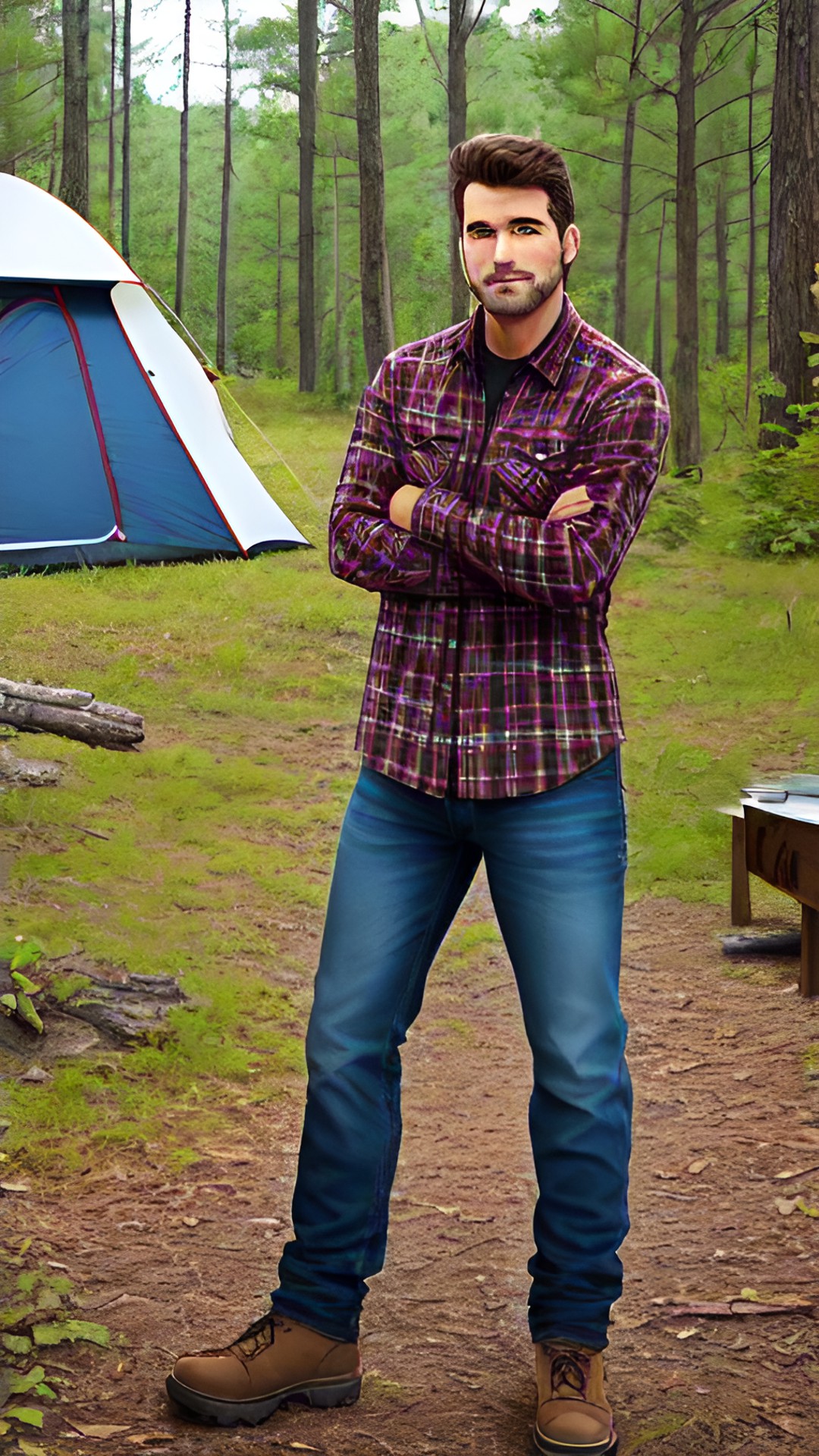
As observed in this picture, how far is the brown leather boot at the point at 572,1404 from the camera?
2061 mm

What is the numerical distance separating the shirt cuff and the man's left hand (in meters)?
0.02

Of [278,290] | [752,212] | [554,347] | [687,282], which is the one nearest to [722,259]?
[752,212]

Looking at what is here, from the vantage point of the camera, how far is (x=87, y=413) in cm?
995

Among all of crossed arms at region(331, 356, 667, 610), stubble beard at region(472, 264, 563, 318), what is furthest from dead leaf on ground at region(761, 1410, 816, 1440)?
stubble beard at region(472, 264, 563, 318)

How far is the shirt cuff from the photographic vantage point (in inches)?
82.4

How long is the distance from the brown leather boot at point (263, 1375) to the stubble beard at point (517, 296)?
1662mm

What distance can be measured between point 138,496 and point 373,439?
323 inches

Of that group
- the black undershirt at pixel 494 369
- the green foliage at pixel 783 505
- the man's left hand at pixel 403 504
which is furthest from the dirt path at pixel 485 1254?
the green foliage at pixel 783 505

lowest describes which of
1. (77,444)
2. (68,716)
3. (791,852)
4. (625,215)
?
(791,852)

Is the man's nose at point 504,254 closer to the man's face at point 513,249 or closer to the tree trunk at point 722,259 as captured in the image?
the man's face at point 513,249

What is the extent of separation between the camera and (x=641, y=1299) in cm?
265

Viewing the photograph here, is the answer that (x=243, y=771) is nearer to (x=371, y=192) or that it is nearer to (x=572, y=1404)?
(x=572, y=1404)

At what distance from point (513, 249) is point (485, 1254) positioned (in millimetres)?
2012

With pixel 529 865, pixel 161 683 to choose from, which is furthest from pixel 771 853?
pixel 161 683
